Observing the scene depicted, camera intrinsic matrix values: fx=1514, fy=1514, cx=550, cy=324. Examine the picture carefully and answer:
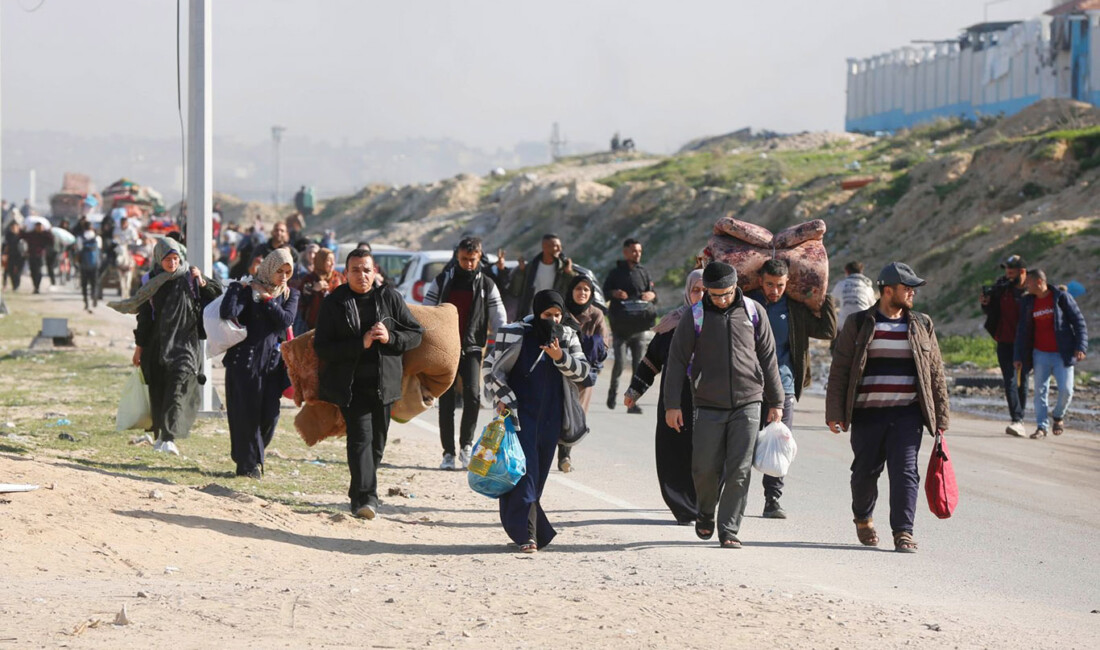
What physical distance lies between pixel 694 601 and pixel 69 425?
8.09 metres

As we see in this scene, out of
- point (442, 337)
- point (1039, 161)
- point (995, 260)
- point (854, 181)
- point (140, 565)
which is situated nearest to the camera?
point (140, 565)

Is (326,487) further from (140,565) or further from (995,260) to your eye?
(995,260)

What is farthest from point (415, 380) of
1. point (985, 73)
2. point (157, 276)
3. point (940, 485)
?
point (985, 73)

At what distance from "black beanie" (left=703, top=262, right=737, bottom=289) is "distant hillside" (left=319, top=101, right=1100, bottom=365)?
16745mm

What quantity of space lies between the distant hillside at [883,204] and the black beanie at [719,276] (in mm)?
16745

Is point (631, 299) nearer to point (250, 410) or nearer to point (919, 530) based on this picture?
point (250, 410)

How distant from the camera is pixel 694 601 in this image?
732 centimetres

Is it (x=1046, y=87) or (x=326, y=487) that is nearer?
(x=326, y=487)

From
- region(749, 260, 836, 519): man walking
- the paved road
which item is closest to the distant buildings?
the paved road

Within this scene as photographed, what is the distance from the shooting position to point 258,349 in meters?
10.7

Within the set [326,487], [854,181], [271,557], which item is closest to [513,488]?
[271,557]

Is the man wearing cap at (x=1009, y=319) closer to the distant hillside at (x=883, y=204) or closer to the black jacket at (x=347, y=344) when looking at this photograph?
the black jacket at (x=347, y=344)

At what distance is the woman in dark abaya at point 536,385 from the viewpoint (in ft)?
28.8

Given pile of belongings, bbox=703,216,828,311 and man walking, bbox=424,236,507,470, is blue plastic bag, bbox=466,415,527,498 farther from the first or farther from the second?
man walking, bbox=424,236,507,470
